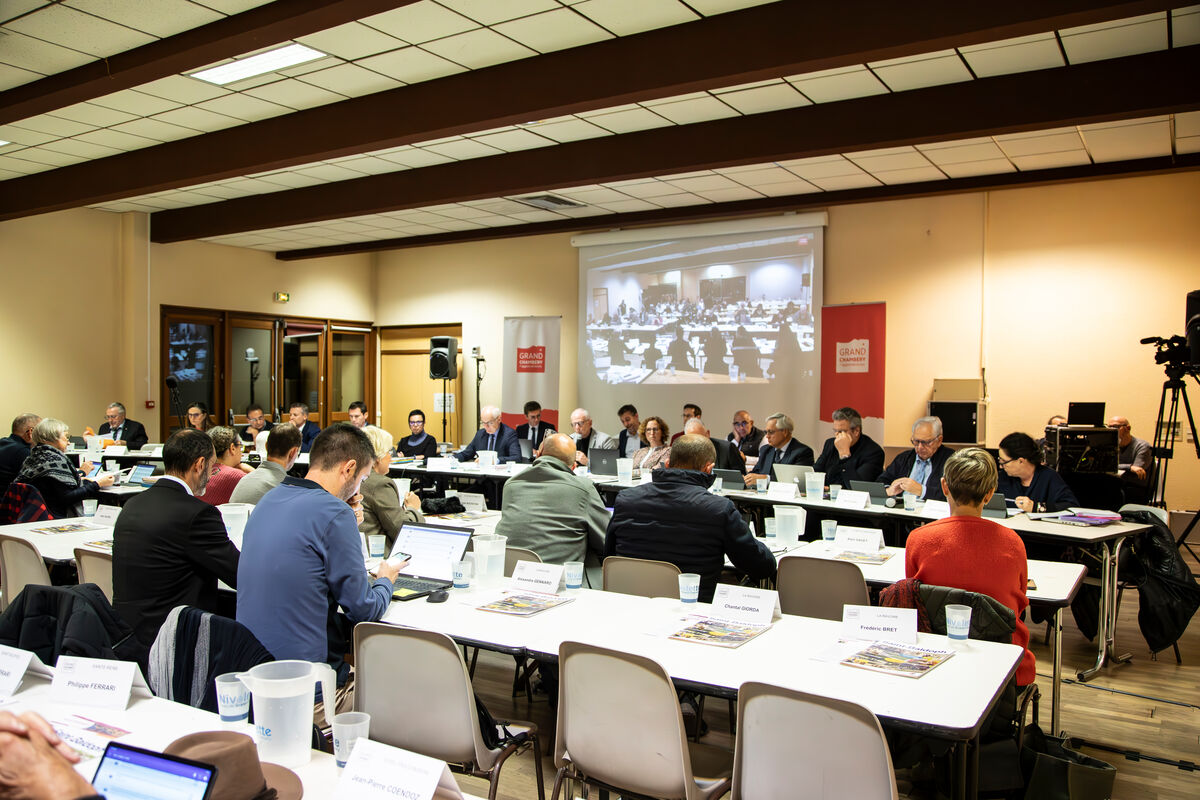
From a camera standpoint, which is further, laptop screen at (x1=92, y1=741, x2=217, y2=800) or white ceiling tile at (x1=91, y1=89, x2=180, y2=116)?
white ceiling tile at (x1=91, y1=89, x2=180, y2=116)

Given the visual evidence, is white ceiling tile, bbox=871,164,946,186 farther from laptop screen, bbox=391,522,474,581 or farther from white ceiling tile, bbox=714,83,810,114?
laptop screen, bbox=391,522,474,581

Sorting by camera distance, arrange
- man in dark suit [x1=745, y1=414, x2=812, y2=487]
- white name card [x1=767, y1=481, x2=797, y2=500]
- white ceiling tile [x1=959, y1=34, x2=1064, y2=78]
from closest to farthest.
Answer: white ceiling tile [x1=959, y1=34, x2=1064, y2=78]
white name card [x1=767, y1=481, x2=797, y2=500]
man in dark suit [x1=745, y1=414, x2=812, y2=487]

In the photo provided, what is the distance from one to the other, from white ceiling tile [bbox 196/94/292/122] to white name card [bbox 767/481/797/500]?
4.56m

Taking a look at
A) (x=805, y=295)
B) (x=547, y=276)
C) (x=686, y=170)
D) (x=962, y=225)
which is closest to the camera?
(x=686, y=170)

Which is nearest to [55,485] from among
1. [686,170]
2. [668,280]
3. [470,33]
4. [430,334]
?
[470,33]

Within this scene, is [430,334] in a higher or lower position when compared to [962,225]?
lower

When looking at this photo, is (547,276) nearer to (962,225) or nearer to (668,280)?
(668,280)

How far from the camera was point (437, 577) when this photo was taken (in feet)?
11.6

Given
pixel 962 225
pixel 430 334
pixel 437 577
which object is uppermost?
Answer: pixel 962 225

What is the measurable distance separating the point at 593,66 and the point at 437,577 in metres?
3.20

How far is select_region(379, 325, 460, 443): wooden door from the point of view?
12.8 metres

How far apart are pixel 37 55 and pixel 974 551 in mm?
5770

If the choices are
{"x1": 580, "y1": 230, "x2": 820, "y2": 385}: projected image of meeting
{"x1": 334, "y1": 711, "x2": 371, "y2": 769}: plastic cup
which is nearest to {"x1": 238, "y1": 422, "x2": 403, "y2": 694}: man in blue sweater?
{"x1": 334, "y1": 711, "x2": 371, "y2": 769}: plastic cup

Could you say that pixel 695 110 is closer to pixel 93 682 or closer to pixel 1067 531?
pixel 1067 531
